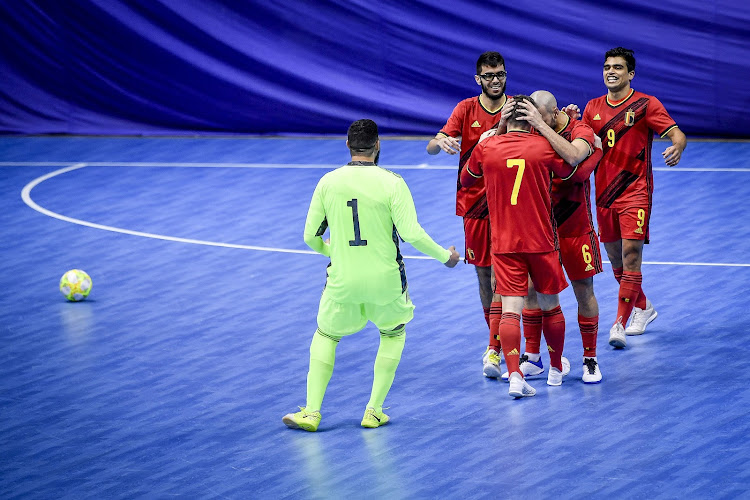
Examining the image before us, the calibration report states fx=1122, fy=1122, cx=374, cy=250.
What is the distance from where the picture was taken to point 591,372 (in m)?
7.63

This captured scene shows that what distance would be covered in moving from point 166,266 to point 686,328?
5.05m

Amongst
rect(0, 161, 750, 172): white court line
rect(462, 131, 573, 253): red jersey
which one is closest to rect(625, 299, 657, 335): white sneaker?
rect(462, 131, 573, 253): red jersey

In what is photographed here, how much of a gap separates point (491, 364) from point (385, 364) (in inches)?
44.3

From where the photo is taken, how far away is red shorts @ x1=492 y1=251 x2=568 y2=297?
726 centimetres

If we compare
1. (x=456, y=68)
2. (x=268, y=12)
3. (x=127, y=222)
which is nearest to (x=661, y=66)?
(x=456, y=68)

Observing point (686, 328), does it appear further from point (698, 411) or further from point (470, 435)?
point (470, 435)

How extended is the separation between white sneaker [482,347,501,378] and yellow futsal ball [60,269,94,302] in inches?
153

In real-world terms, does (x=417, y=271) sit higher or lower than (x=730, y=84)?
lower

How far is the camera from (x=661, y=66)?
1573 centimetres

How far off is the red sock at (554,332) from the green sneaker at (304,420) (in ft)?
5.52

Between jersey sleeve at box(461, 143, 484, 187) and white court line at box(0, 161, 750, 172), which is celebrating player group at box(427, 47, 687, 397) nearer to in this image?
jersey sleeve at box(461, 143, 484, 187)

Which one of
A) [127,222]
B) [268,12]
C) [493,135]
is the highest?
[268,12]

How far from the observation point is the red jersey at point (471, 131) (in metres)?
7.99

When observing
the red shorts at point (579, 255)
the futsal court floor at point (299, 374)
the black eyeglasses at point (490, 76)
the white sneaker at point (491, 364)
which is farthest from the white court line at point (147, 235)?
the black eyeglasses at point (490, 76)
